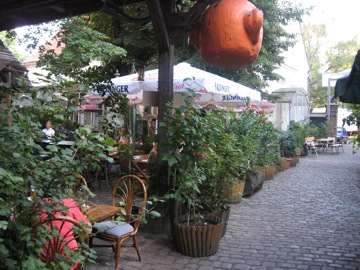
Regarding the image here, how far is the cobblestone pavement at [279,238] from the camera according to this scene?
14.5ft

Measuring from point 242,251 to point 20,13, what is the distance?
13.4 ft

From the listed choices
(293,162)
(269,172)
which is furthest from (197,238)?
(293,162)

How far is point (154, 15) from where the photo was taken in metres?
4.53

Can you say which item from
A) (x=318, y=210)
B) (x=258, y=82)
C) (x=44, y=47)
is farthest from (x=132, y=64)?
(x=318, y=210)

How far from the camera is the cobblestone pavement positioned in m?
4.43

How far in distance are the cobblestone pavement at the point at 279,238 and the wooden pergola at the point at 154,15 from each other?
128 centimetres

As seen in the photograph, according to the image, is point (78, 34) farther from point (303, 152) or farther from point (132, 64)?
point (303, 152)

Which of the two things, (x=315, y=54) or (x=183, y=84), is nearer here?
(x=183, y=84)

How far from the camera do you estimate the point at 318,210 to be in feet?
24.0

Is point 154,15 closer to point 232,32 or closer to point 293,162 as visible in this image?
point 232,32

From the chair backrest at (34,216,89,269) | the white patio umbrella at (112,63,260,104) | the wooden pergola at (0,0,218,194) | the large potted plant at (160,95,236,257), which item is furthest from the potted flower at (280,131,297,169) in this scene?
the chair backrest at (34,216,89,269)

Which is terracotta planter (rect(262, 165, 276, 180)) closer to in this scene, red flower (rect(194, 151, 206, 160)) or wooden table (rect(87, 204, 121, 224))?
red flower (rect(194, 151, 206, 160))

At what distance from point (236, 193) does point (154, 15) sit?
4382mm

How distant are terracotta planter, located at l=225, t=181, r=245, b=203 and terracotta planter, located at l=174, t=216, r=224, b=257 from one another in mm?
2867
